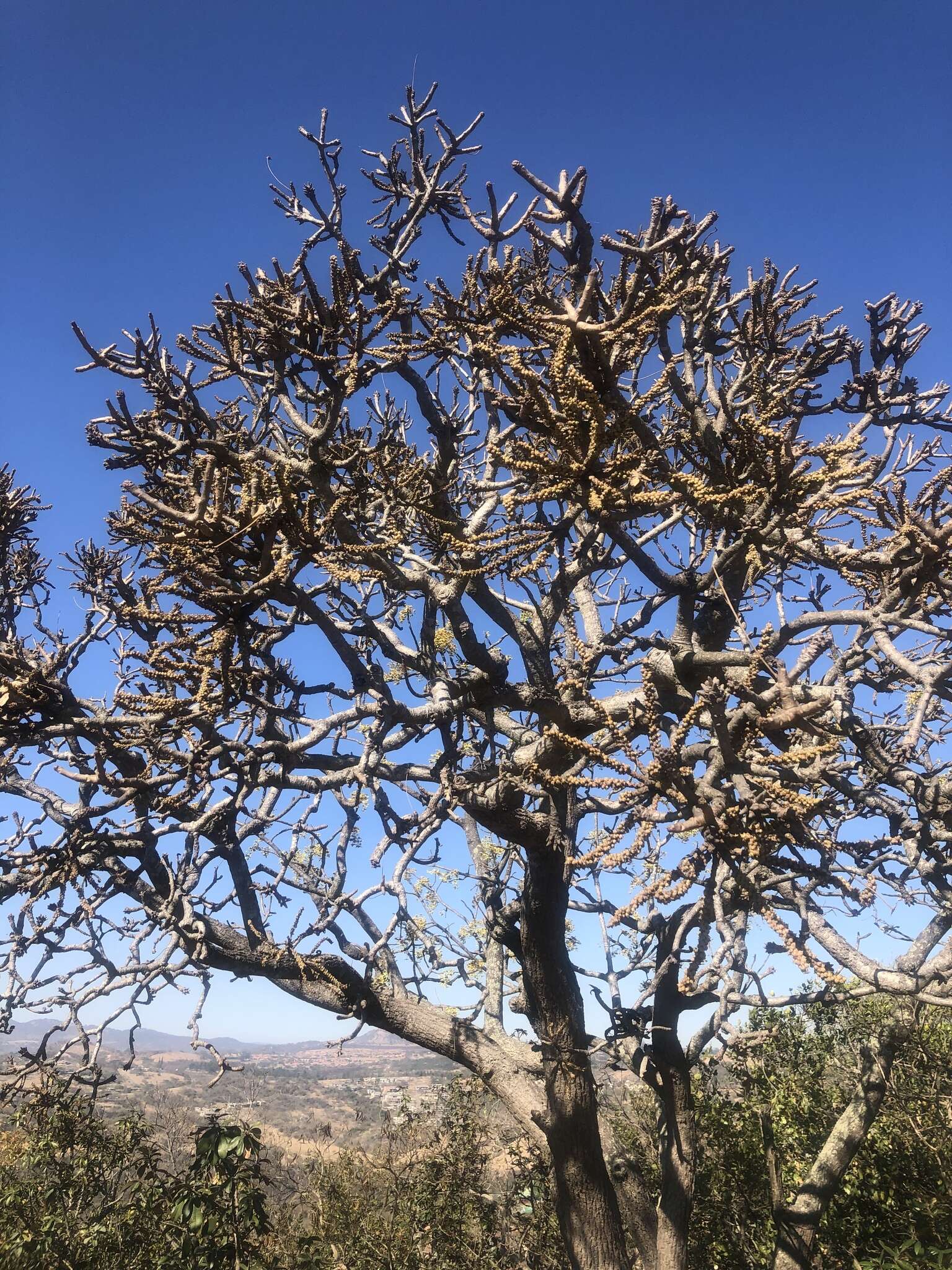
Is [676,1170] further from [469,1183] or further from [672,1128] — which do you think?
[469,1183]

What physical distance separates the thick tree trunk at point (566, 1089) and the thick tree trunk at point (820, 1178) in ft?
5.39

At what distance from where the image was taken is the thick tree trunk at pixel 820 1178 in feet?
21.0

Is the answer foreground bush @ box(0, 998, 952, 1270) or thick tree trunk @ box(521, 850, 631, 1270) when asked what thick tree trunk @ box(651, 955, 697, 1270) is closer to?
foreground bush @ box(0, 998, 952, 1270)

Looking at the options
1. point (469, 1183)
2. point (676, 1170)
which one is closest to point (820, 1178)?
point (676, 1170)

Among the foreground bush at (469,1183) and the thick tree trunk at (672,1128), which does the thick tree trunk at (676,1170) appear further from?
the foreground bush at (469,1183)

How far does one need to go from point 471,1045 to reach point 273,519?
583 centimetres

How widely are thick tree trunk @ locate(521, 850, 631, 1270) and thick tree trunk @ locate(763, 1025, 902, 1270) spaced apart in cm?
164

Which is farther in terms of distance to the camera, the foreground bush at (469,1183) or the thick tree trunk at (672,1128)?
the thick tree trunk at (672,1128)

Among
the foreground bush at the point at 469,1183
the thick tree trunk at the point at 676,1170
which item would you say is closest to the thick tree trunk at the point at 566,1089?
the thick tree trunk at the point at 676,1170

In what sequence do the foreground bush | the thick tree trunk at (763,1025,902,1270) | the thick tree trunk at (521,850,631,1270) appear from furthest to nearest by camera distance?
the thick tree trunk at (763,1025,902,1270)
the thick tree trunk at (521,850,631,1270)
the foreground bush

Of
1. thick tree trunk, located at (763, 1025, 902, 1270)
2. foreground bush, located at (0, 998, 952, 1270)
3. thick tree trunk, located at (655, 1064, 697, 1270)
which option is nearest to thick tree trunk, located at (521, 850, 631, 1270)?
thick tree trunk, located at (655, 1064, 697, 1270)

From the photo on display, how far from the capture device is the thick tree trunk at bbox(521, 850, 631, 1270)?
575 cm

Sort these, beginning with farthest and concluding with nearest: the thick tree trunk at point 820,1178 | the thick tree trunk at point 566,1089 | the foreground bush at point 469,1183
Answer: the thick tree trunk at point 820,1178
the thick tree trunk at point 566,1089
the foreground bush at point 469,1183

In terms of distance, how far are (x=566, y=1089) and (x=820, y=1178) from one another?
274 cm
